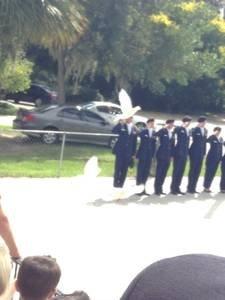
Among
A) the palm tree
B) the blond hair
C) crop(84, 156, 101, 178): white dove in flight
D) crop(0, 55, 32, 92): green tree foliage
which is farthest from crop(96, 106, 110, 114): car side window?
the blond hair

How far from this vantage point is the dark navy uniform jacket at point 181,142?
1490cm

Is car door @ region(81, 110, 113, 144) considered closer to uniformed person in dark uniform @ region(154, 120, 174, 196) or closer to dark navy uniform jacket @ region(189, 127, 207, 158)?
dark navy uniform jacket @ region(189, 127, 207, 158)

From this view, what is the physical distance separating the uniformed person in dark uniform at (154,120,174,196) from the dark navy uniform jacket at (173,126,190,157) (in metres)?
0.18

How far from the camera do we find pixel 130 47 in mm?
31922

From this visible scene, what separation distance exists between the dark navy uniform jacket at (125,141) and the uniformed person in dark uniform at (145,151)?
8.0 inches

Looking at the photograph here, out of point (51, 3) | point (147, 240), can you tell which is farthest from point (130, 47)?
point (147, 240)

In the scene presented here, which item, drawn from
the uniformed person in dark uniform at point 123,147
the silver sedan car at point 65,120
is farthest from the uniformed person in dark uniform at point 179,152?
the silver sedan car at point 65,120

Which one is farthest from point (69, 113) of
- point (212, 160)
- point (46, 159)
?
point (212, 160)

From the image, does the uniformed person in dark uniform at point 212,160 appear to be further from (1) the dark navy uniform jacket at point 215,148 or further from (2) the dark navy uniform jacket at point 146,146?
(2) the dark navy uniform jacket at point 146,146

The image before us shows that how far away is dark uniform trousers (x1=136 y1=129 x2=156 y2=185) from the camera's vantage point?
14.4 meters

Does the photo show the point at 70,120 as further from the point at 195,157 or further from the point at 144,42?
the point at 144,42

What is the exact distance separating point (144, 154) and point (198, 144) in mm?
1430

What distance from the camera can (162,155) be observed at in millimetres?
14805

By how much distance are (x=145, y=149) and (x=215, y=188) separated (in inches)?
112
